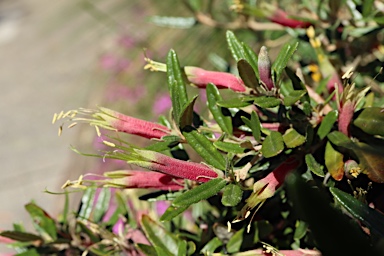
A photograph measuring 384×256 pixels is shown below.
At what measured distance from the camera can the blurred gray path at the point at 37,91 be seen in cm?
312

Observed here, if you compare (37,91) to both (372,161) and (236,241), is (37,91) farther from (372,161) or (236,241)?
(372,161)

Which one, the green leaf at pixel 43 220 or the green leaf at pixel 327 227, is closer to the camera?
the green leaf at pixel 327 227

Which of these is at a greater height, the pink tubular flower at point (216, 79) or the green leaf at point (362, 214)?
the pink tubular flower at point (216, 79)

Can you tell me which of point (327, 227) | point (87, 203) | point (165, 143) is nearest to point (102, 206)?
point (87, 203)

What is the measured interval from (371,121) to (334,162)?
0.17 ft

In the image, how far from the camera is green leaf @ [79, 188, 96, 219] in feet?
2.46

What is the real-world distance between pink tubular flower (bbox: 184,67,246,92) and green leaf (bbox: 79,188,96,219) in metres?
0.23

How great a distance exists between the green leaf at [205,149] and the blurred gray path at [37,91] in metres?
2.15

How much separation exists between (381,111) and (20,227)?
494 mm

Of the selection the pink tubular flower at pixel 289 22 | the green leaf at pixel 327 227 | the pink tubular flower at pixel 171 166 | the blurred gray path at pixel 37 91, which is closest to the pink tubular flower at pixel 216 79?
the pink tubular flower at pixel 171 166

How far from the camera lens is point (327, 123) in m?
0.54

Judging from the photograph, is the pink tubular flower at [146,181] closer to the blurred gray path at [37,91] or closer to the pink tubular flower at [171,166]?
the pink tubular flower at [171,166]

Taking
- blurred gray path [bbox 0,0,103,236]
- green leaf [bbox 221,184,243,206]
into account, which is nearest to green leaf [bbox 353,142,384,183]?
green leaf [bbox 221,184,243,206]

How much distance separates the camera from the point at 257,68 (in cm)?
58
